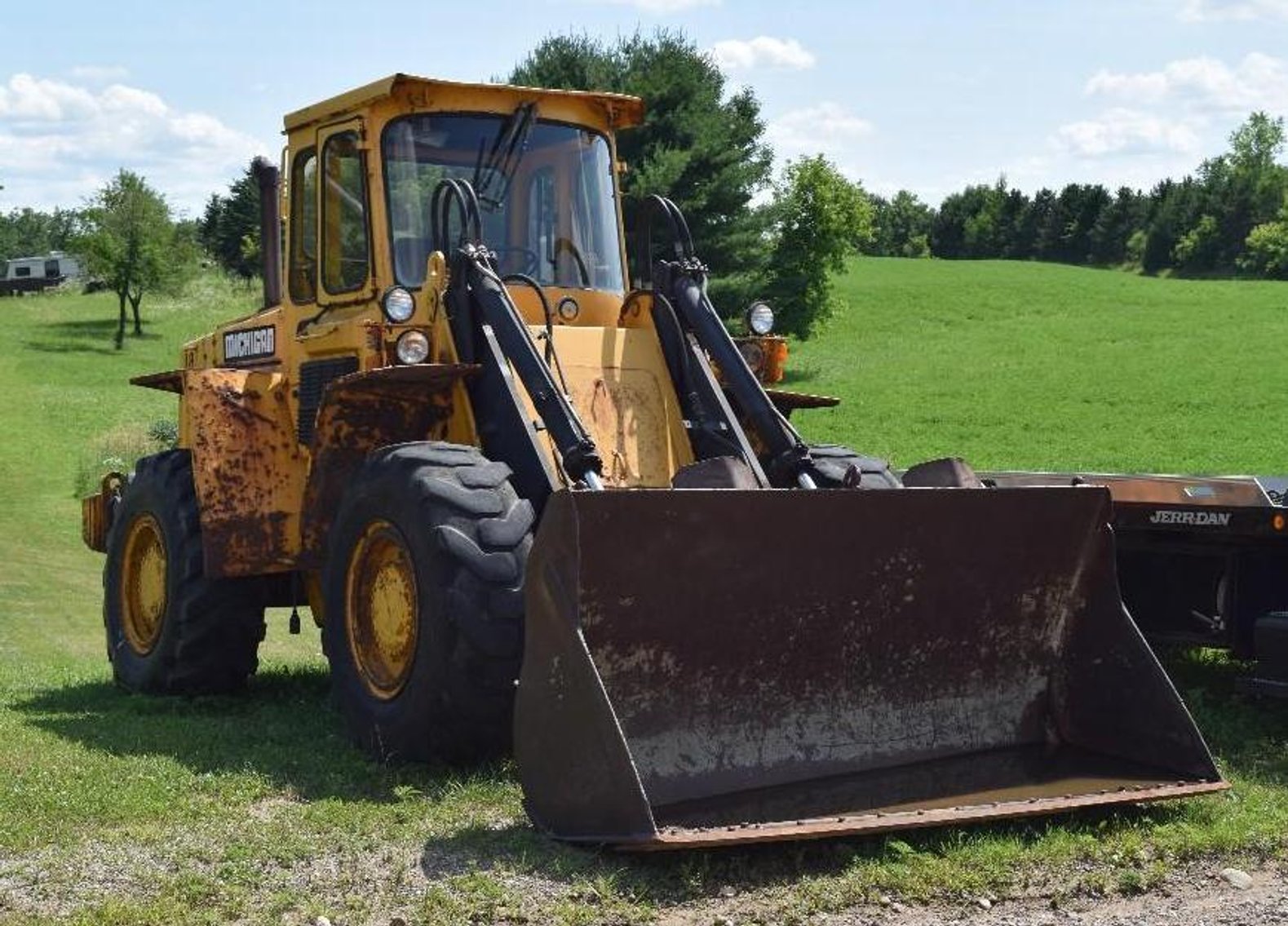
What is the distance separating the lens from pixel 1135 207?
95.4m

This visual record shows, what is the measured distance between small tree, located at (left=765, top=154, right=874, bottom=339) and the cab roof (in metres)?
38.8

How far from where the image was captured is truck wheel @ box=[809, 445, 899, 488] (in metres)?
7.86

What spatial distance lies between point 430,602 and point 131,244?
55324 mm

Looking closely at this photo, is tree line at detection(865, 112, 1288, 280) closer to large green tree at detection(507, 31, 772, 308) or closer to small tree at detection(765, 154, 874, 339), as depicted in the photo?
small tree at detection(765, 154, 874, 339)

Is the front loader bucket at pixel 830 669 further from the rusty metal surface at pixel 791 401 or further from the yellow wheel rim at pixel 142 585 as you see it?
the yellow wheel rim at pixel 142 585

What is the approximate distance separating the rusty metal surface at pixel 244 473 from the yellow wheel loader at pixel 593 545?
0.05ft

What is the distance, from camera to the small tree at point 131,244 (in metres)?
58.4

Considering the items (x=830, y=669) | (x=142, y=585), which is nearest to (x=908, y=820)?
(x=830, y=669)

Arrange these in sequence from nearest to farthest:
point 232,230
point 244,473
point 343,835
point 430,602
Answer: point 343,835
point 430,602
point 244,473
point 232,230

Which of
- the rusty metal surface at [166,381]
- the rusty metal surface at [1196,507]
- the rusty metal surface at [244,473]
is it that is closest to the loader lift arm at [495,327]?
the rusty metal surface at [244,473]

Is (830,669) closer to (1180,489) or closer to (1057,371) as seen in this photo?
(1180,489)

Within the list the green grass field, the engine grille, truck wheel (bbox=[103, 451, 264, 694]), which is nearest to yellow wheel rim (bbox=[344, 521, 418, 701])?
the green grass field

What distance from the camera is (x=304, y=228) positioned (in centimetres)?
922

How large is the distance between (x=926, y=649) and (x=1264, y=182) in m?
94.0
